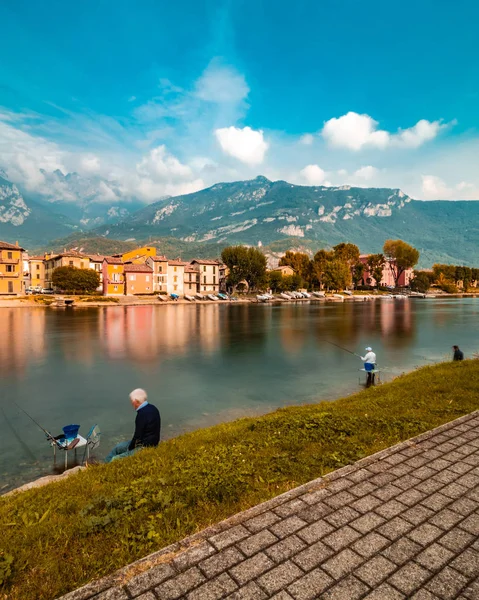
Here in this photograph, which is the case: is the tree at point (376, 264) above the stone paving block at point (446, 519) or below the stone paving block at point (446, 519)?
above

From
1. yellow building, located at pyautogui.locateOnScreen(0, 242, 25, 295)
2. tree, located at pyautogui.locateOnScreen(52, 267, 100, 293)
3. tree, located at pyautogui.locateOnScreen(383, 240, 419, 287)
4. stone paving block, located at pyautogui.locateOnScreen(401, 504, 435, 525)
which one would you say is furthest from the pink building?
stone paving block, located at pyautogui.locateOnScreen(401, 504, 435, 525)

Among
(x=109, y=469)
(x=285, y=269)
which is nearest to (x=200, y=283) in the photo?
(x=285, y=269)

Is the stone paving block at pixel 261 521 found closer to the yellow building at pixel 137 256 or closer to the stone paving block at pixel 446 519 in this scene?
the stone paving block at pixel 446 519

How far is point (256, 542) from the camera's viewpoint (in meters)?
4.23

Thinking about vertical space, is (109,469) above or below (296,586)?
below

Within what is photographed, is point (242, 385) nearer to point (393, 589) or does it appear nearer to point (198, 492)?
point (198, 492)

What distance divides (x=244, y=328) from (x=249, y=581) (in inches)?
1615

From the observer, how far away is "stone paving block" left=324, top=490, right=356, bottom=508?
→ 5027mm

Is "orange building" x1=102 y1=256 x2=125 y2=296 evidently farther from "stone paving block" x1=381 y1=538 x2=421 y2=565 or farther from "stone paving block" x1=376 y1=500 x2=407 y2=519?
"stone paving block" x1=381 y1=538 x2=421 y2=565

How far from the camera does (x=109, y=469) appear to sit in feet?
22.7

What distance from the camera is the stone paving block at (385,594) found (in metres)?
3.41

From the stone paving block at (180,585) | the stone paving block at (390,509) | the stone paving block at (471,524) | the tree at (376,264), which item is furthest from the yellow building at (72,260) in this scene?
the tree at (376,264)

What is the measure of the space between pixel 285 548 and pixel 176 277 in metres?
113

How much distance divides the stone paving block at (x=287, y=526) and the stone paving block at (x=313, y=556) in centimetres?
33
